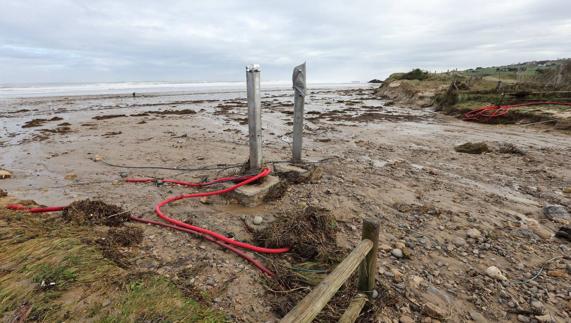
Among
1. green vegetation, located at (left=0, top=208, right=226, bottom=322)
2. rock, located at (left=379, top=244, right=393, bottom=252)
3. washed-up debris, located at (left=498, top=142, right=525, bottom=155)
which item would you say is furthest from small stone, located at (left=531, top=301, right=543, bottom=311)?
washed-up debris, located at (left=498, top=142, right=525, bottom=155)

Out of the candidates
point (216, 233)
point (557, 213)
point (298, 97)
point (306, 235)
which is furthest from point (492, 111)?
point (216, 233)

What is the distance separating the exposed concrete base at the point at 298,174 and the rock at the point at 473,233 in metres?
2.73

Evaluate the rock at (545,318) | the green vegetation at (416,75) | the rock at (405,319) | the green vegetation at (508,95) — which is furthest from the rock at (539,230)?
the green vegetation at (416,75)

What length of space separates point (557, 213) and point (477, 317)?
9.93ft

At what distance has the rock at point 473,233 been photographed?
371cm

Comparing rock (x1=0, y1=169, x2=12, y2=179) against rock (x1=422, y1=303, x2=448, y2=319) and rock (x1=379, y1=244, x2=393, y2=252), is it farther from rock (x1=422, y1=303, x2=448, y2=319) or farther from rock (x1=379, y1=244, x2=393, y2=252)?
rock (x1=422, y1=303, x2=448, y2=319)

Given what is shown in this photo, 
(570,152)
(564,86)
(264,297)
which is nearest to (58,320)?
(264,297)

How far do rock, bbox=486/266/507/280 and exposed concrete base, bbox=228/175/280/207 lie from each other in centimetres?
322

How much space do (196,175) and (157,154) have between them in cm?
249

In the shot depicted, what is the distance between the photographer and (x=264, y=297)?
2695 mm

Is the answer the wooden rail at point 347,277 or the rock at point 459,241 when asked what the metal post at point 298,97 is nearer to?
the rock at point 459,241

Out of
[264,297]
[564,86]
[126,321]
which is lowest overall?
[264,297]

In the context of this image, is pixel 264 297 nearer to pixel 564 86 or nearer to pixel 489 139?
pixel 489 139

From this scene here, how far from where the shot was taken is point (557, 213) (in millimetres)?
4184
